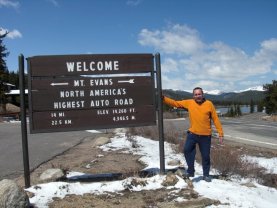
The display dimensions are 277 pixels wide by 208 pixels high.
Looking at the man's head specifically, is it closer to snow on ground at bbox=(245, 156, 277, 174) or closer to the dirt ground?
the dirt ground

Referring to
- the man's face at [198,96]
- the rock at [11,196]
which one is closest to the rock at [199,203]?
the man's face at [198,96]

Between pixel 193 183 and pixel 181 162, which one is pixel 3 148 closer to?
pixel 181 162

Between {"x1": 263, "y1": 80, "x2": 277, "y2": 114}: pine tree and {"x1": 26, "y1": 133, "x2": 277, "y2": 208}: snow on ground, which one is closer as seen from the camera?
{"x1": 26, "y1": 133, "x2": 277, "y2": 208}: snow on ground

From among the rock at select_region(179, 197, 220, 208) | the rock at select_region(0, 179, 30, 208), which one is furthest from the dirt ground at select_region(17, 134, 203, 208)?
the rock at select_region(0, 179, 30, 208)

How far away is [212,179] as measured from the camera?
7926mm

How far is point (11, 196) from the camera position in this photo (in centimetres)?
572

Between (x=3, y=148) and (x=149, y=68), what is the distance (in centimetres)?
884

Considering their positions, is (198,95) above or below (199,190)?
above

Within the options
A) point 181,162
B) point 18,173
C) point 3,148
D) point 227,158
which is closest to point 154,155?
point 181,162

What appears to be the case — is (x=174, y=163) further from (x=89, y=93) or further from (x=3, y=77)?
(x=3, y=77)

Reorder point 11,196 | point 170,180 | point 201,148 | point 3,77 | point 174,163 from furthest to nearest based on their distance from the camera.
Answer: point 3,77 → point 174,163 → point 201,148 → point 170,180 → point 11,196

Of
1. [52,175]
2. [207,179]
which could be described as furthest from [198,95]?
[52,175]

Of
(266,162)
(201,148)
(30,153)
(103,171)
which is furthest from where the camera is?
(30,153)

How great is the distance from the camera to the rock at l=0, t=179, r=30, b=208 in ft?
18.6
